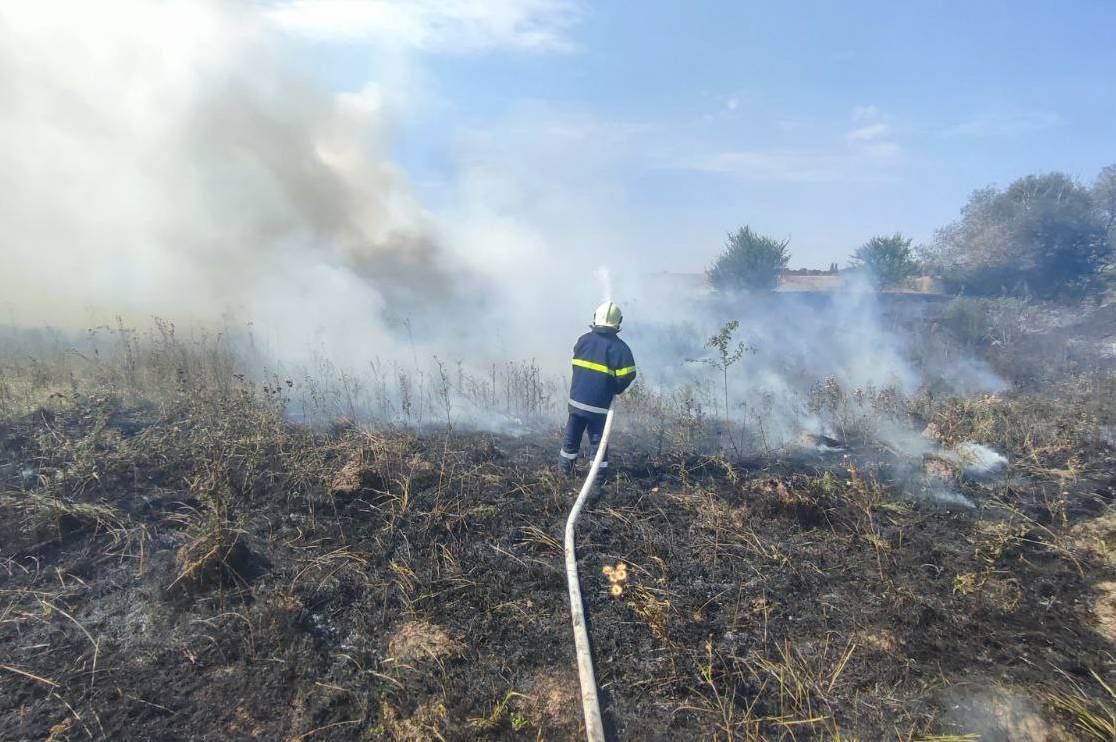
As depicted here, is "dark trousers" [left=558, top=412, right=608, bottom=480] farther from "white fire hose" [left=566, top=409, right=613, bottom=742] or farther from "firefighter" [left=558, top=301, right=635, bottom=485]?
"white fire hose" [left=566, top=409, right=613, bottom=742]

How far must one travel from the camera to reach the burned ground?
328 cm

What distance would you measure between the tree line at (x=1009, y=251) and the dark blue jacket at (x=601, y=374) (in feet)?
67.1

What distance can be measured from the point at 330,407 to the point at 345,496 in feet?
Result: 13.8

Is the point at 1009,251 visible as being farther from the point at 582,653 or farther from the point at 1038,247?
the point at 582,653

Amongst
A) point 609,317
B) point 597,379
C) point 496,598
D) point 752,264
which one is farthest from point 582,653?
point 752,264

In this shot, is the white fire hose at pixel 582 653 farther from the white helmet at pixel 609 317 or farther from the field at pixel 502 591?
the white helmet at pixel 609 317

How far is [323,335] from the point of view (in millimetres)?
12430

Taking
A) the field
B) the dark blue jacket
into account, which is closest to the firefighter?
the dark blue jacket

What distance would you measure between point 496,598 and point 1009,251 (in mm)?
26035

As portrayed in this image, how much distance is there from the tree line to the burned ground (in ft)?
64.7

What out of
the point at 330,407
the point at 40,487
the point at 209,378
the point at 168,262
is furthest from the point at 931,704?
the point at 168,262

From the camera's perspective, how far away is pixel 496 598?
4.28 meters

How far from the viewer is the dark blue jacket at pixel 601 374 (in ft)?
21.5

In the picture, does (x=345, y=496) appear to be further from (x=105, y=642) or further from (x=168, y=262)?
(x=168, y=262)
